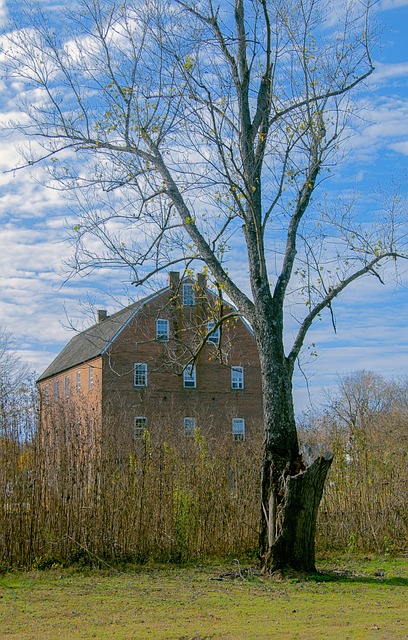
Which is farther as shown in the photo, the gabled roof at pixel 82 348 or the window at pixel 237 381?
the window at pixel 237 381

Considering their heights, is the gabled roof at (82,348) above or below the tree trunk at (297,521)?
above

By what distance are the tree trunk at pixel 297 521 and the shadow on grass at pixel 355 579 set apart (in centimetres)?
19

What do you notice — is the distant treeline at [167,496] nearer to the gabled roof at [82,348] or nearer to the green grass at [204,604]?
the green grass at [204,604]

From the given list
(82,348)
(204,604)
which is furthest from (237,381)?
(204,604)

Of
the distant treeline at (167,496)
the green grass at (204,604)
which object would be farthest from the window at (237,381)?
the green grass at (204,604)

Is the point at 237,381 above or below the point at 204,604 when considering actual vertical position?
above

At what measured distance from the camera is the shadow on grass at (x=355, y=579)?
9.49m

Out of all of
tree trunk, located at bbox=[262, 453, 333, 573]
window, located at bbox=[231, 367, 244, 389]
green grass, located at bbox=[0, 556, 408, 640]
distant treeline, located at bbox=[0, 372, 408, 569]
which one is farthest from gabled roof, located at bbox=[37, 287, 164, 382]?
tree trunk, located at bbox=[262, 453, 333, 573]

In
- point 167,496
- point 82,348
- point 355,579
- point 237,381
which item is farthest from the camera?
point 82,348

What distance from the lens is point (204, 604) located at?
790 cm

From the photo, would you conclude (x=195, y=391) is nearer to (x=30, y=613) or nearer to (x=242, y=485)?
(x=242, y=485)

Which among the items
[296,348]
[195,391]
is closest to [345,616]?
[296,348]

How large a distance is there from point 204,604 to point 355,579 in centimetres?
267

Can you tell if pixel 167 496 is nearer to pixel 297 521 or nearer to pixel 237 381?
pixel 297 521
